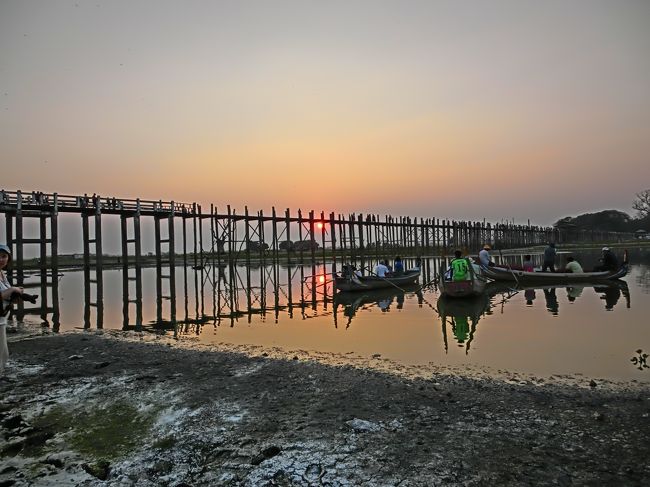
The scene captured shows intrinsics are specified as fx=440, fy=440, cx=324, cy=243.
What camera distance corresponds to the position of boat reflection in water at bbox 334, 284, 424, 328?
17.5 m

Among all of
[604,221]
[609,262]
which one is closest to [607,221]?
[604,221]

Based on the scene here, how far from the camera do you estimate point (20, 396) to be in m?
7.10

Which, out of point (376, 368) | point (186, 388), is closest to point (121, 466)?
point (186, 388)

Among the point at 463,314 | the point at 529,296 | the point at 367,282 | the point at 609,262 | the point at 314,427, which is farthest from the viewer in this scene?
the point at 609,262

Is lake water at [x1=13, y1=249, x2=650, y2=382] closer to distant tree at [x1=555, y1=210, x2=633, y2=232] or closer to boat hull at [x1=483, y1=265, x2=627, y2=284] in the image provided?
boat hull at [x1=483, y1=265, x2=627, y2=284]

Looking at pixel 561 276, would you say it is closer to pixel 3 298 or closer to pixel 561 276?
pixel 561 276

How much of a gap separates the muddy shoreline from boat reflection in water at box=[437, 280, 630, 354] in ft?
12.7

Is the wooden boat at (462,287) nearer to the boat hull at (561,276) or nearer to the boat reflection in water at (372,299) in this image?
the boat reflection in water at (372,299)

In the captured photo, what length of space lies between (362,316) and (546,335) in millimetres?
6255

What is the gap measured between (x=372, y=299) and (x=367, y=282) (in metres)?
2.25

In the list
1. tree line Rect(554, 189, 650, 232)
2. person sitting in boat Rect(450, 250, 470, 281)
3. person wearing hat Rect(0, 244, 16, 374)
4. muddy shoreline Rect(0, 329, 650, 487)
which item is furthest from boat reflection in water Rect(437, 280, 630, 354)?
tree line Rect(554, 189, 650, 232)

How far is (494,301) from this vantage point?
18.0m

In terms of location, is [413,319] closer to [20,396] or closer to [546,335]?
[546,335]

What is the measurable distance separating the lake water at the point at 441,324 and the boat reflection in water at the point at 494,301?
4 centimetres
